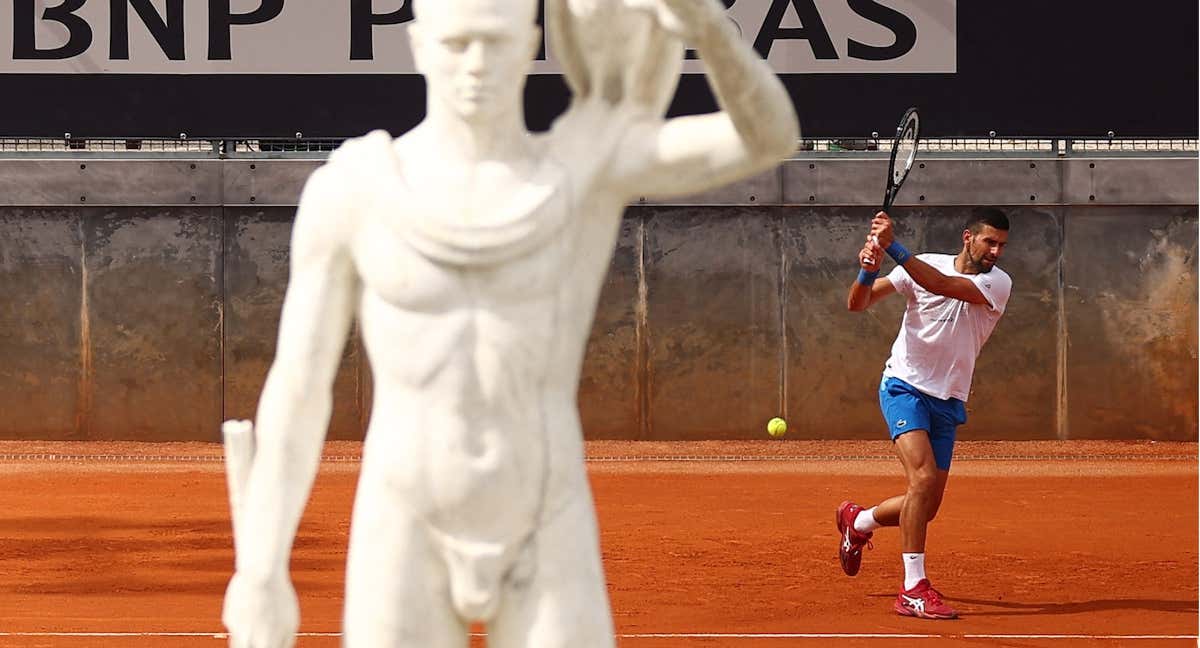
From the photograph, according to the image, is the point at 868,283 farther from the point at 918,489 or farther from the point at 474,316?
the point at 474,316

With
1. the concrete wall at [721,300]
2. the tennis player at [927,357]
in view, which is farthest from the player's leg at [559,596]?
the concrete wall at [721,300]

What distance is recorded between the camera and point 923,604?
9.10 m

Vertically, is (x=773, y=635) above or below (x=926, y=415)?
below

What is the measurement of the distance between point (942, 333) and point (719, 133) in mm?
5846

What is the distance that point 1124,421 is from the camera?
731 inches

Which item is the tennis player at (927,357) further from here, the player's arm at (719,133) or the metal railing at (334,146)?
the metal railing at (334,146)

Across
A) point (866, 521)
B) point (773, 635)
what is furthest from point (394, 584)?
point (866, 521)

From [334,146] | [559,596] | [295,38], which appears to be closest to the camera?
[559,596]

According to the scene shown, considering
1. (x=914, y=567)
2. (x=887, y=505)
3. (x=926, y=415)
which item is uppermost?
(x=926, y=415)

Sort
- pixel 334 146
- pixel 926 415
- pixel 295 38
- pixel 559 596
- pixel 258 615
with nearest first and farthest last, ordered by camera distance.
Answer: pixel 559 596 → pixel 258 615 → pixel 926 415 → pixel 295 38 → pixel 334 146

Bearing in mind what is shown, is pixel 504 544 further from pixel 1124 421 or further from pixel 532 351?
pixel 1124 421

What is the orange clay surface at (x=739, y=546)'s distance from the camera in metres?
8.94

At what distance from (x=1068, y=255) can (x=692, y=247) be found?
3.56 meters

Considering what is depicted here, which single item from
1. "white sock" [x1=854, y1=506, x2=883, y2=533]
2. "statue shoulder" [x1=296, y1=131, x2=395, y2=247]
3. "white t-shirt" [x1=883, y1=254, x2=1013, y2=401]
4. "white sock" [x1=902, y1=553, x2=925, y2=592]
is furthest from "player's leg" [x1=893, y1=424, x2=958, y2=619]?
"statue shoulder" [x1=296, y1=131, x2=395, y2=247]
